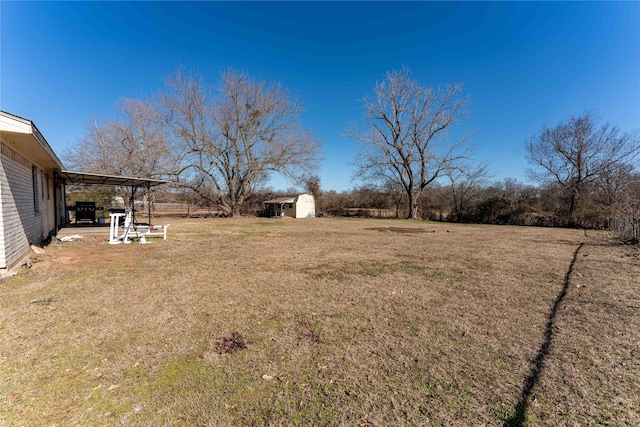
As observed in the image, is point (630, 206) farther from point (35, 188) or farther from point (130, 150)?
point (130, 150)

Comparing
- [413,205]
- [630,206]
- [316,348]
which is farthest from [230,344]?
[413,205]

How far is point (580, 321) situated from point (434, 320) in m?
1.77

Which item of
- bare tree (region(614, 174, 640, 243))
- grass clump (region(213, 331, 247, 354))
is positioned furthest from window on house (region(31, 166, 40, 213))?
bare tree (region(614, 174, 640, 243))

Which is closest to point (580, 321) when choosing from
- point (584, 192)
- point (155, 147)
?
point (584, 192)

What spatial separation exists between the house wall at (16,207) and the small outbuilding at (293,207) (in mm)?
21094

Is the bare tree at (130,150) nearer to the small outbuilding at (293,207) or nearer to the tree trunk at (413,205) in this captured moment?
the small outbuilding at (293,207)

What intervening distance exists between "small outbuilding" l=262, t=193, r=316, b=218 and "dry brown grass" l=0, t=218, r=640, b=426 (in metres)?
23.0

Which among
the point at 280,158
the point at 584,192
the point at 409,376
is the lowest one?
the point at 409,376

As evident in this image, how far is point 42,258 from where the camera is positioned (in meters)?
6.15

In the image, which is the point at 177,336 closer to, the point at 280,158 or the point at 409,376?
the point at 409,376

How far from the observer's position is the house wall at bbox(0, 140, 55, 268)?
16.0 ft

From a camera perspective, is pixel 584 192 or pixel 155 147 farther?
pixel 155 147

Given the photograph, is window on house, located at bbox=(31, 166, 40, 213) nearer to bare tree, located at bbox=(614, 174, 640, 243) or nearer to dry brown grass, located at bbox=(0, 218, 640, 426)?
dry brown grass, located at bbox=(0, 218, 640, 426)

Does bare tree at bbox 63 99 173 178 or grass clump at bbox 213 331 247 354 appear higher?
bare tree at bbox 63 99 173 178
